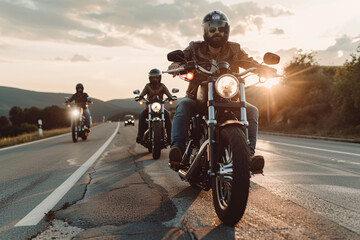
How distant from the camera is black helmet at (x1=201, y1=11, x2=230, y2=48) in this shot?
4117 millimetres

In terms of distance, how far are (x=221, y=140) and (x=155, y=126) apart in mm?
5075

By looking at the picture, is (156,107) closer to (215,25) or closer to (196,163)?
(215,25)

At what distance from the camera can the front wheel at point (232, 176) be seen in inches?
114

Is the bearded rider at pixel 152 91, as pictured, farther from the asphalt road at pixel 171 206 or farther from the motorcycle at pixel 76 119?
the motorcycle at pixel 76 119

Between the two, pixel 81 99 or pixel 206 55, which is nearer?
pixel 206 55

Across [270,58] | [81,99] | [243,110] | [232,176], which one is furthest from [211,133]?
[81,99]

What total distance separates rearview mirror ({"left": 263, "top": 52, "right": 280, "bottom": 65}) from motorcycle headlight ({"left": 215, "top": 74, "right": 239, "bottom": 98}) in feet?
2.10

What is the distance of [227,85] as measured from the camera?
346 cm

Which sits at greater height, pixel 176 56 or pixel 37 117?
pixel 176 56

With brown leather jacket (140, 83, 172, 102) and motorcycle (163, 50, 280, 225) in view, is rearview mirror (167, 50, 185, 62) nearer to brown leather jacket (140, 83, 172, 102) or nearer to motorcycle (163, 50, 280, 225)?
motorcycle (163, 50, 280, 225)

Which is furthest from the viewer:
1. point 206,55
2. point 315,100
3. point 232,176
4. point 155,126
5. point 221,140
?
point 315,100

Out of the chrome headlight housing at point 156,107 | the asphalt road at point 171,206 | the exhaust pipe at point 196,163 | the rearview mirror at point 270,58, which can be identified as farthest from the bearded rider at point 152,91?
the rearview mirror at point 270,58

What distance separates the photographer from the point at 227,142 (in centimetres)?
329

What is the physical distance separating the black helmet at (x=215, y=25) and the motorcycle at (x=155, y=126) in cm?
384
